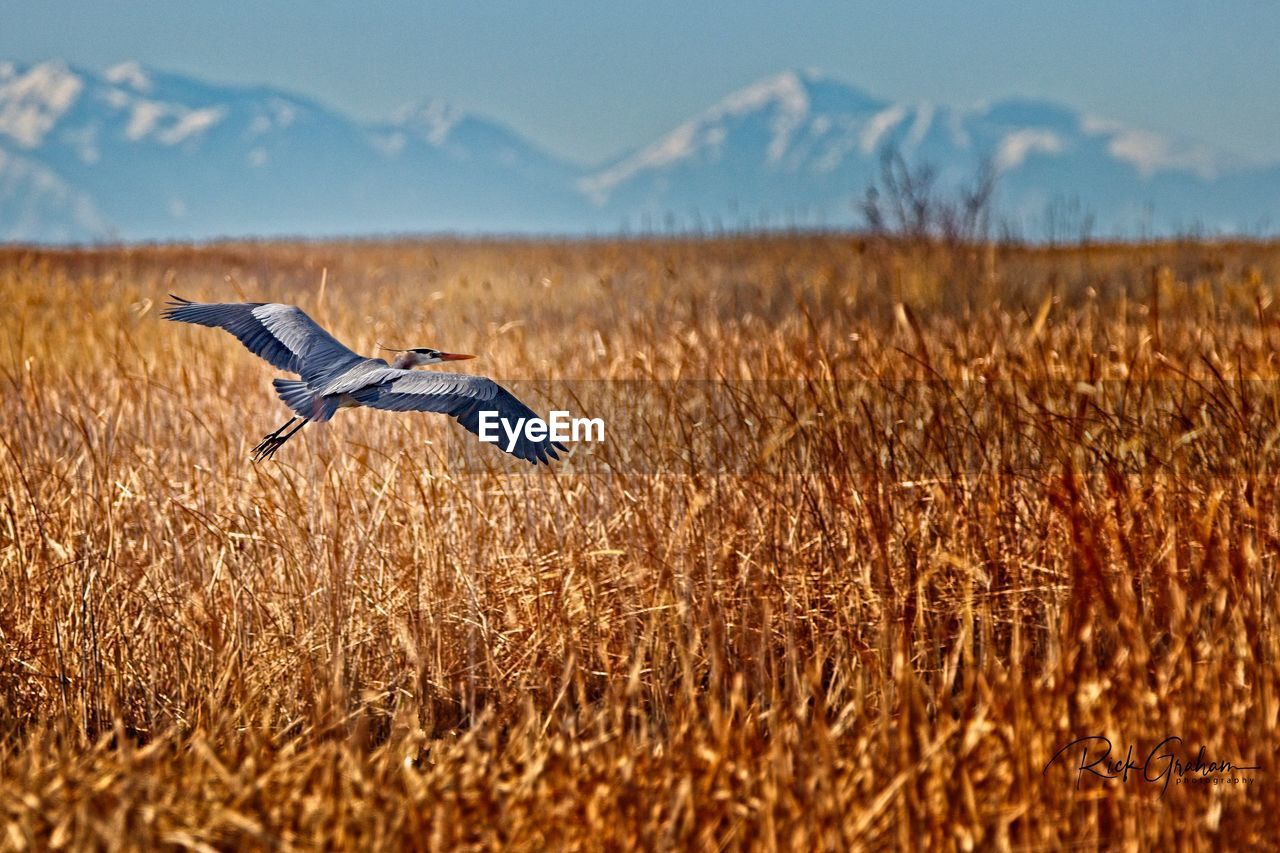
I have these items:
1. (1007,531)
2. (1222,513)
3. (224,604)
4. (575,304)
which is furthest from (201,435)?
(575,304)

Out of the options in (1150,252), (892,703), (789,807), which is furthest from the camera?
(1150,252)

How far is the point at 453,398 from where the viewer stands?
2227 millimetres

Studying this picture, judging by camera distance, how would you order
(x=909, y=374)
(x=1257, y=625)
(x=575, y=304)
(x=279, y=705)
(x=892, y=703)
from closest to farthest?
(x=1257, y=625) → (x=892, y=703) → (x=279, y=705) → (x=909, y=374) → (x=575, y=304)

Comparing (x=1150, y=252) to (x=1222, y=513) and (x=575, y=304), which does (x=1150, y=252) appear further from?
(x=1222, y=513)

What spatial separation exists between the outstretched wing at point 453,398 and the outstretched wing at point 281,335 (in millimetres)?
265

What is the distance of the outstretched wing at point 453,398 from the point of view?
2215 millimetres

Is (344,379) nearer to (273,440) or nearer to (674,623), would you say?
(273,440)

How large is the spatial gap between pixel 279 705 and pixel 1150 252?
17540 mm

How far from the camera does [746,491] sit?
3.58m

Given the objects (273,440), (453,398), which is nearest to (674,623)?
(273,440)

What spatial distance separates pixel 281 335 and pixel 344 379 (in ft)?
1.28
